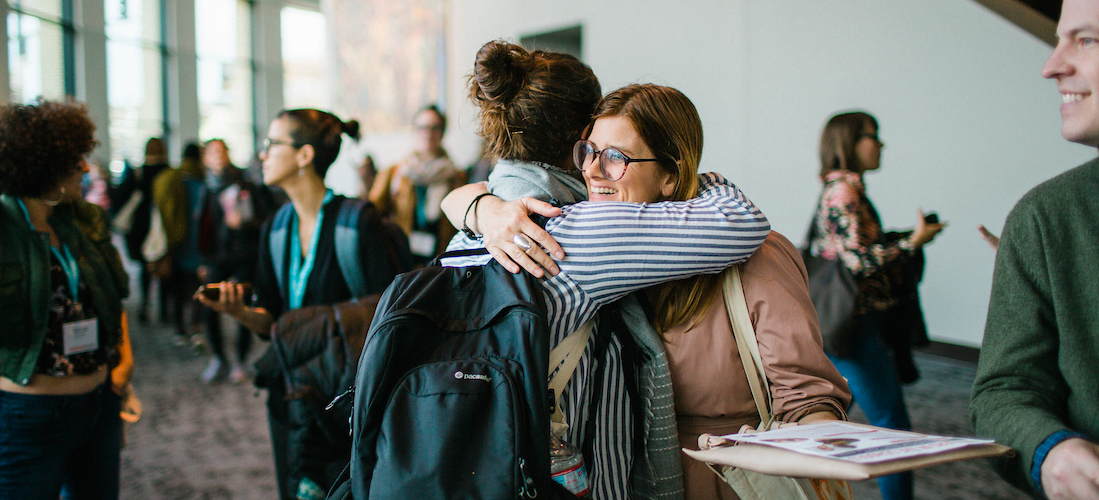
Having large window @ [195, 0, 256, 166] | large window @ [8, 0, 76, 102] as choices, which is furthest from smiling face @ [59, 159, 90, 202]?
large window @ [195, 0, 256, 166]

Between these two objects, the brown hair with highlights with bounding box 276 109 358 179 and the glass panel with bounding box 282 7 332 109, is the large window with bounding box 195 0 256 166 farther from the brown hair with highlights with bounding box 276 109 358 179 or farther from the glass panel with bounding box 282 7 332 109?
the brown hair with highlights with bounding box 276 109 358 179

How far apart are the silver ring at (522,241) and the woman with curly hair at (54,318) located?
5.30 ft

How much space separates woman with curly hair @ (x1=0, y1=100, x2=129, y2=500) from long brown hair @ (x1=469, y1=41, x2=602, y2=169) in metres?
1.51

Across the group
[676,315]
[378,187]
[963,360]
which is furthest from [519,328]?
[963,360]

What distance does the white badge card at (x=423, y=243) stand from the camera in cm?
412

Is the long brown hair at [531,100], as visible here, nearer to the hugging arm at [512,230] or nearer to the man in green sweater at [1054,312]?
the hugging arm at [512,230]

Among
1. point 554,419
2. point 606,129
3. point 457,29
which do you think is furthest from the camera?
point 457,29

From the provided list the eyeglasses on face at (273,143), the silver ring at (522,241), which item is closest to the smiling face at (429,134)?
the eyeglasses on face at (273,143)

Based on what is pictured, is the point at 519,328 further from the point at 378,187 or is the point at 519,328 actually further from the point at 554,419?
the point at 378,187

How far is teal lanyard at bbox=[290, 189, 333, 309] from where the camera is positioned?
2234 millimetres

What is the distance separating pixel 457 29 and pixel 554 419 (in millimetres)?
8201

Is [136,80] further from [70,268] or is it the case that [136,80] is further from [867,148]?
[867,148]

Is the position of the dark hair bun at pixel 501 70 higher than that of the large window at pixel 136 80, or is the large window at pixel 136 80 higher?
the large window at pixel 136 80

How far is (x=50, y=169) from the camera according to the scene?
1.95m
